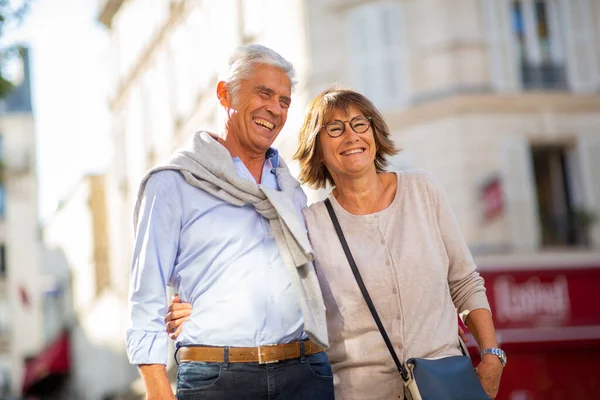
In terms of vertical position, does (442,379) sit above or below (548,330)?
above

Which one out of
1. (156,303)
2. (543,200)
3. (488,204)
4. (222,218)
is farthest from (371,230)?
(543,200)

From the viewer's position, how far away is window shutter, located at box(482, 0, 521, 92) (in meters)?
14.8

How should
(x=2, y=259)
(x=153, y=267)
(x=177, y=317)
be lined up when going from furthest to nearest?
(x=2, y=259) → (x=177, y=317) → (x=153, y=267)

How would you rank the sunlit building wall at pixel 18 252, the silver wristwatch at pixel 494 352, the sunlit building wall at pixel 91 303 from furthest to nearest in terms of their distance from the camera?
the sunlit building wall at pixel 18 252 → the sunlit building wall at pixel 91 303 → the silver wristwatch at pixel 494 352

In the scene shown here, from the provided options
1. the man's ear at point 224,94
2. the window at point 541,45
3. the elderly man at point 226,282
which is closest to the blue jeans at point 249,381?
the elderly man at point 226,282

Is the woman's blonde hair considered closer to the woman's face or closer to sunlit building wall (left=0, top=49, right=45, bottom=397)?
the woman's face

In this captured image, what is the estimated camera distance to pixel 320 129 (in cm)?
385

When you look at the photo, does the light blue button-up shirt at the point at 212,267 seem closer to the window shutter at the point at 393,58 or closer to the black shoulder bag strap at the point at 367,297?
the black shoulder bag strap at the point at 367,297

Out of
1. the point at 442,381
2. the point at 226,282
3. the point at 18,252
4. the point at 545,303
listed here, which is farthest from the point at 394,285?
the point at 18,252

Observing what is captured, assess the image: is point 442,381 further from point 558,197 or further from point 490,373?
point 558,197

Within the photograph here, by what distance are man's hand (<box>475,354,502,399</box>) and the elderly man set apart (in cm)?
59

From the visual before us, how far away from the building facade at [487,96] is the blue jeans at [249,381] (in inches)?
427

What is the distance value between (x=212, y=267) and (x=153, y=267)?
0.22 metres

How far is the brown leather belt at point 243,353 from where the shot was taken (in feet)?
10.9
